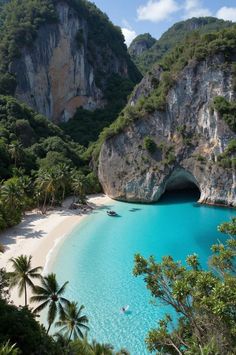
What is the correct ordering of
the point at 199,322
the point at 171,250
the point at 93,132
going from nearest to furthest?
1. the point at 199,322
2. the point at 171,250
3. the point at 93,132

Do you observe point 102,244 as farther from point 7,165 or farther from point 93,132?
point 93,132

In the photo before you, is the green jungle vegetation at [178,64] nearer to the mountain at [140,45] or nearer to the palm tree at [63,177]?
the palm tree at [63,177]

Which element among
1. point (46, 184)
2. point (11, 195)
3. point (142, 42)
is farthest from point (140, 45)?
point (11, 195)

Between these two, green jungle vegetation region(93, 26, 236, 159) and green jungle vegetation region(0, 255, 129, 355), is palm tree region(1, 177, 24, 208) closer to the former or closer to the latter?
green jungle vegetation region(0, 255, 129, 355)

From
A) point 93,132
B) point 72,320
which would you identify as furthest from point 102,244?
point 93,132

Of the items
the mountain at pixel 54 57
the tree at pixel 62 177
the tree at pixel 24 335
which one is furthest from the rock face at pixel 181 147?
the tree at pixel 24 335
